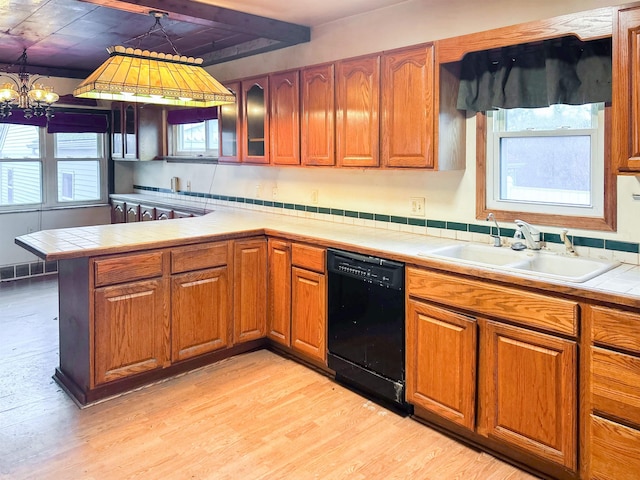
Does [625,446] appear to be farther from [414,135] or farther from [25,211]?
[25,211]

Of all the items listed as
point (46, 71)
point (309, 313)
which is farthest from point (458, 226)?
point (46, 71)

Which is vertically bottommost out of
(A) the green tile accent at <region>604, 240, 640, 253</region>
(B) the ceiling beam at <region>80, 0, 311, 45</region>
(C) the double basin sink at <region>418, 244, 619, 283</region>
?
(C) the double basin sink at <region>418, 244, 619, 283</region>

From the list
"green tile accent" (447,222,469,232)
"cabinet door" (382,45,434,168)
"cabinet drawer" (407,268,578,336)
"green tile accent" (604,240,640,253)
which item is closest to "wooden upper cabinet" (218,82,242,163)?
"cabinet door" (382,45,434,168)

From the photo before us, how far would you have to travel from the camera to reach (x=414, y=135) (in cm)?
304

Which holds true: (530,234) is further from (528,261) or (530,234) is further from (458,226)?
(458,226)

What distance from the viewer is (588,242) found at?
104 inches

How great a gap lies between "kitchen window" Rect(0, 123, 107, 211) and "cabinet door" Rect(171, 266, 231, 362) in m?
3.93

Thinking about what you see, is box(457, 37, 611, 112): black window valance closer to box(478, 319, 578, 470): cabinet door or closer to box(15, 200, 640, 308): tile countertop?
box(15, 200, 640, 308): tile countertop

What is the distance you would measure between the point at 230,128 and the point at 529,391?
3.20 meters

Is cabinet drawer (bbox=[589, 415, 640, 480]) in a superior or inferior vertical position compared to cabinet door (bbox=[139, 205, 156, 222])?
inferior

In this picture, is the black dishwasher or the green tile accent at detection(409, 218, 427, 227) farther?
the green tile accent at detection(409, 218, 427, 227)

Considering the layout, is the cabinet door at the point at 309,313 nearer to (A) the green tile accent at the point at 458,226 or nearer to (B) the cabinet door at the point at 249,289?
(B) the cabinet door at the point at 249,289

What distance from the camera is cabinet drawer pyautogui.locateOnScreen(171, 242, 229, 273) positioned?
327 centimetres

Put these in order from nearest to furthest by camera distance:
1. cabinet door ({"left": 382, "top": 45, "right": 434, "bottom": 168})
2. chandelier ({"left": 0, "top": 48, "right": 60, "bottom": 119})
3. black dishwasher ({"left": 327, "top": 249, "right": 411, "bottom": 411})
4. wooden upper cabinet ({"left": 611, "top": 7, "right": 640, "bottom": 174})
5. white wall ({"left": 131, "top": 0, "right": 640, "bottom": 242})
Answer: wooden upper cabinet ({"left": 611, "top": 7, "right": 640, "bottom": 174}), white wall ({"left": 131, "top": 0, "right": 640, "bottom": 242}), black dishwasher ({"left": 327, "top": 249, "right": 411, "bottom": 411}), cabinet door ({"left": 382, "top": 45, "right": 434, "bottom": 168}), chandelier ({"left": 0, "top": 48, "right": 60, "bottom": 119})
